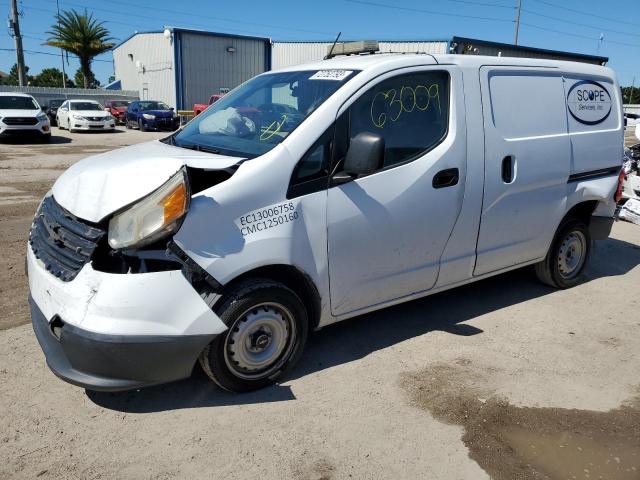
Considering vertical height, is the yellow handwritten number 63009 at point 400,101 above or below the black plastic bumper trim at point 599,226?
above

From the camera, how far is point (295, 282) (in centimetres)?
335

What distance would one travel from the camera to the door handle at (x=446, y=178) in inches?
146

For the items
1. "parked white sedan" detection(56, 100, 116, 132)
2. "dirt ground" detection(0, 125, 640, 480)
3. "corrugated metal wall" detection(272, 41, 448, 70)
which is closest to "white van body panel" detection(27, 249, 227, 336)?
"dirt ground" detection(0, 125, 640, 480)

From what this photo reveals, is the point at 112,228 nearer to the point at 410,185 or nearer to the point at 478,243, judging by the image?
the point at 410,185

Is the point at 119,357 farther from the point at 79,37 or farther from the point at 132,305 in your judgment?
the point at 79,37

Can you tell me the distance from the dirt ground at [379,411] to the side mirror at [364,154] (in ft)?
4.49

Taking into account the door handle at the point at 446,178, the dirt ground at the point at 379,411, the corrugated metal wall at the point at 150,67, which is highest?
the corrugated metal wall at the point at 150,67

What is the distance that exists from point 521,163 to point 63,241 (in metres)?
3.30

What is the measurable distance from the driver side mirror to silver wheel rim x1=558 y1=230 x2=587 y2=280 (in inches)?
109

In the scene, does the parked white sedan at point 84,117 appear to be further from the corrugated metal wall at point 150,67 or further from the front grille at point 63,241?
the front grille at point 63,241

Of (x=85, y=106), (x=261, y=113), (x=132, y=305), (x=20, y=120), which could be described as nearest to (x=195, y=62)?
(x=85, y=106)

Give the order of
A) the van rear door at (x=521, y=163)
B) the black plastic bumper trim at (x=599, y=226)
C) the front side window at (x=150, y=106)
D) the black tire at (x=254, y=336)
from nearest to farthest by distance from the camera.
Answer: the black tire at (x=254, y=336) → the van rear door at (x=521, y=163) → the black plastic bumper trim at (x=599, y=226) → the front side window at (x=150, y=106)

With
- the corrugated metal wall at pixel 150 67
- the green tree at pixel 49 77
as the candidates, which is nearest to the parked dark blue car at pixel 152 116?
the corrugated metal wall at pixel 150 67

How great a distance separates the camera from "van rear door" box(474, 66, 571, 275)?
161 inches
